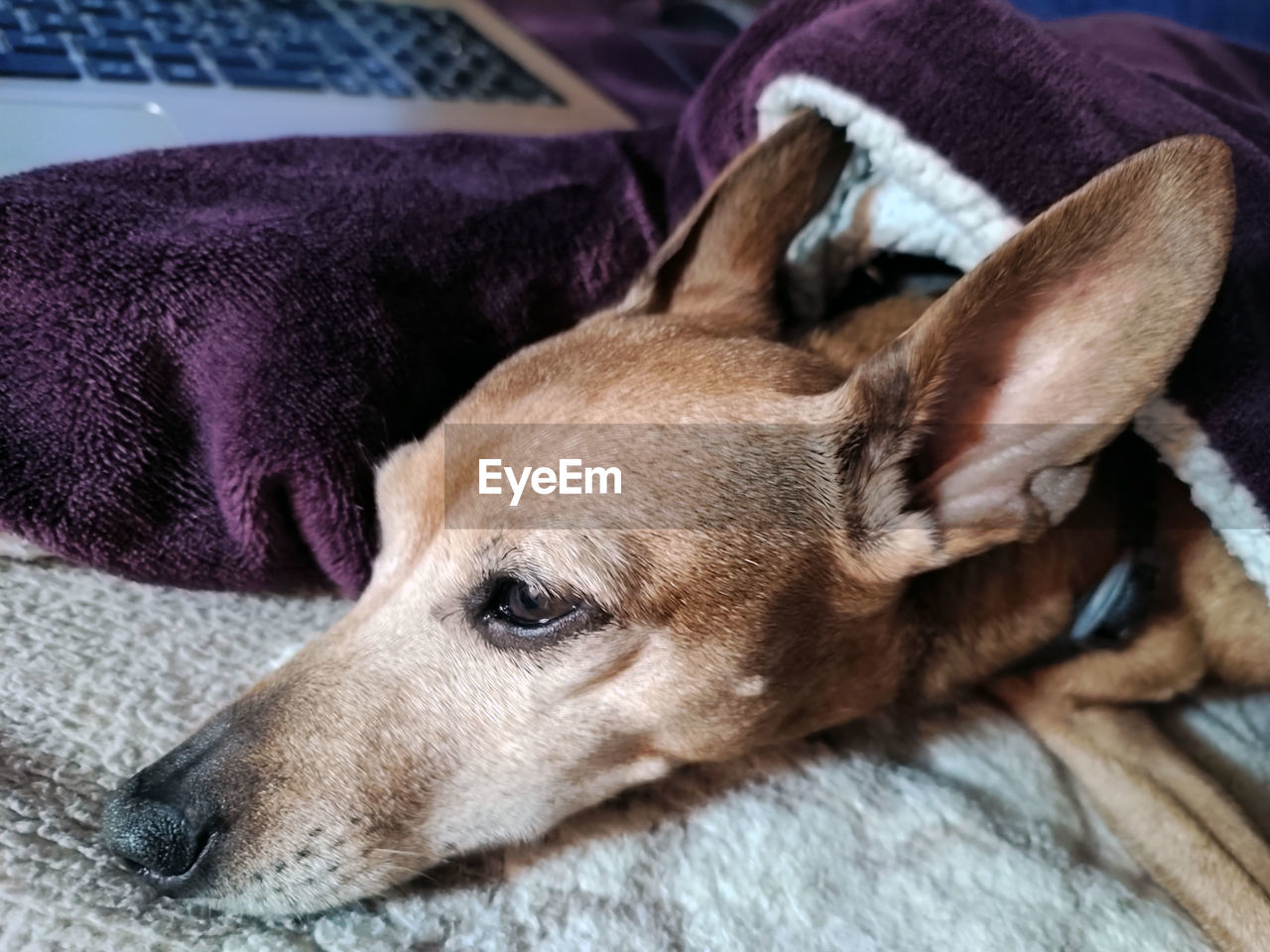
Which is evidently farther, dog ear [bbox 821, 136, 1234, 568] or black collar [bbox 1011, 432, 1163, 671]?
black collar [bbox 1011, 432, 1163, 671]

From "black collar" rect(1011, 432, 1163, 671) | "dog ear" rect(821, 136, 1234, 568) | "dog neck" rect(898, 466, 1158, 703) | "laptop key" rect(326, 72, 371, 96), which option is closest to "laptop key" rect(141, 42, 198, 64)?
"laptop key" rect(326, 72, 371, 96)

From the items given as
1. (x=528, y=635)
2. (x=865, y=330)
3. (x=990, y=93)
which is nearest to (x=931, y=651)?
(x=865, y=330)

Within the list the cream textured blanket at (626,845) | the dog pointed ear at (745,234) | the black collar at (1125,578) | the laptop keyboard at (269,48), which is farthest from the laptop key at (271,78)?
the black collar at (1125,578)

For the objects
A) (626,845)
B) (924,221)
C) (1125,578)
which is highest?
(924,221)

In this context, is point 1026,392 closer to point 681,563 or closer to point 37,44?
point 681,563

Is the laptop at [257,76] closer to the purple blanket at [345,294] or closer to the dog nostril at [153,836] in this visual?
the purple blanket at [345,294]

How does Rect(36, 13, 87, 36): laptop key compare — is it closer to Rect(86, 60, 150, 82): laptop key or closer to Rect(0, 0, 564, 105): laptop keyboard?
Rect(0, 0, 564, 105): laptop keyboard

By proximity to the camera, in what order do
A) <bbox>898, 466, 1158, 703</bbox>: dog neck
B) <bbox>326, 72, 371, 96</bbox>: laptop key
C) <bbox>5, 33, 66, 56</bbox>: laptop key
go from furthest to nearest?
<bbox>326, 72, 371, 96</bbox>: laptop key, <bbox>5, 33, 66, 56</bbox>: laptop key, <bbox>898, 466, 1158, 703</bbox>: dog neck

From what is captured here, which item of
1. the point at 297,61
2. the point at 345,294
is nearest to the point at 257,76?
the point at 297,61
